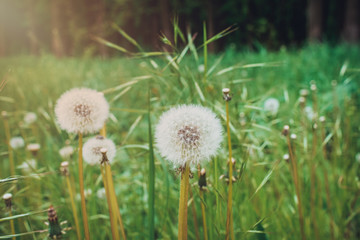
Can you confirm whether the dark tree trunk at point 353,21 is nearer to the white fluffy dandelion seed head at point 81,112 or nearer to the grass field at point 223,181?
the grass field at point 223,181

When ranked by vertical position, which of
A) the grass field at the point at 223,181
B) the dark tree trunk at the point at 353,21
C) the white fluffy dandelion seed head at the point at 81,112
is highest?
the dark tree trunk at the point at 353,21

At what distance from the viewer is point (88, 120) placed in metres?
0.81

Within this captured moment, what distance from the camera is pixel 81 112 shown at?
→ 817 mm

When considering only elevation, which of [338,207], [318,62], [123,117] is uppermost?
[318,62]

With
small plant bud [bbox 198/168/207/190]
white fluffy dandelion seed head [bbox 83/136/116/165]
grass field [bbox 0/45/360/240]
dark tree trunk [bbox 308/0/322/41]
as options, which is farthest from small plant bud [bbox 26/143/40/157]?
dark tree trunk [bbox 308/0/322/41]

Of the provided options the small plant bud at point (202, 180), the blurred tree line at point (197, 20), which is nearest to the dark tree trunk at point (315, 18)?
the blurred tree line at point (197, 20)

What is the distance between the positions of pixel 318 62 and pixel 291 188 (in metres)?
2.84

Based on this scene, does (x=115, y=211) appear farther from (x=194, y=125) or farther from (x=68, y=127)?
(x=194, y=125)

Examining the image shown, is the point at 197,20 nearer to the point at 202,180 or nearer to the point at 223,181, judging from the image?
the point at 223,181

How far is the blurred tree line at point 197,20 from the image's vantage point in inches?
273

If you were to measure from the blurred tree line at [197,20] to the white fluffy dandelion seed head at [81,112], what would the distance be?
0.27 m

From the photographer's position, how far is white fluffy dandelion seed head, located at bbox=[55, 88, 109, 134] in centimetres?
81

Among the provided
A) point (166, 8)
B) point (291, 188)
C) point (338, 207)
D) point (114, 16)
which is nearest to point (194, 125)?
point (291, 188)

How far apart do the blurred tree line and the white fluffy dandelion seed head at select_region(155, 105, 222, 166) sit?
1.08ft
